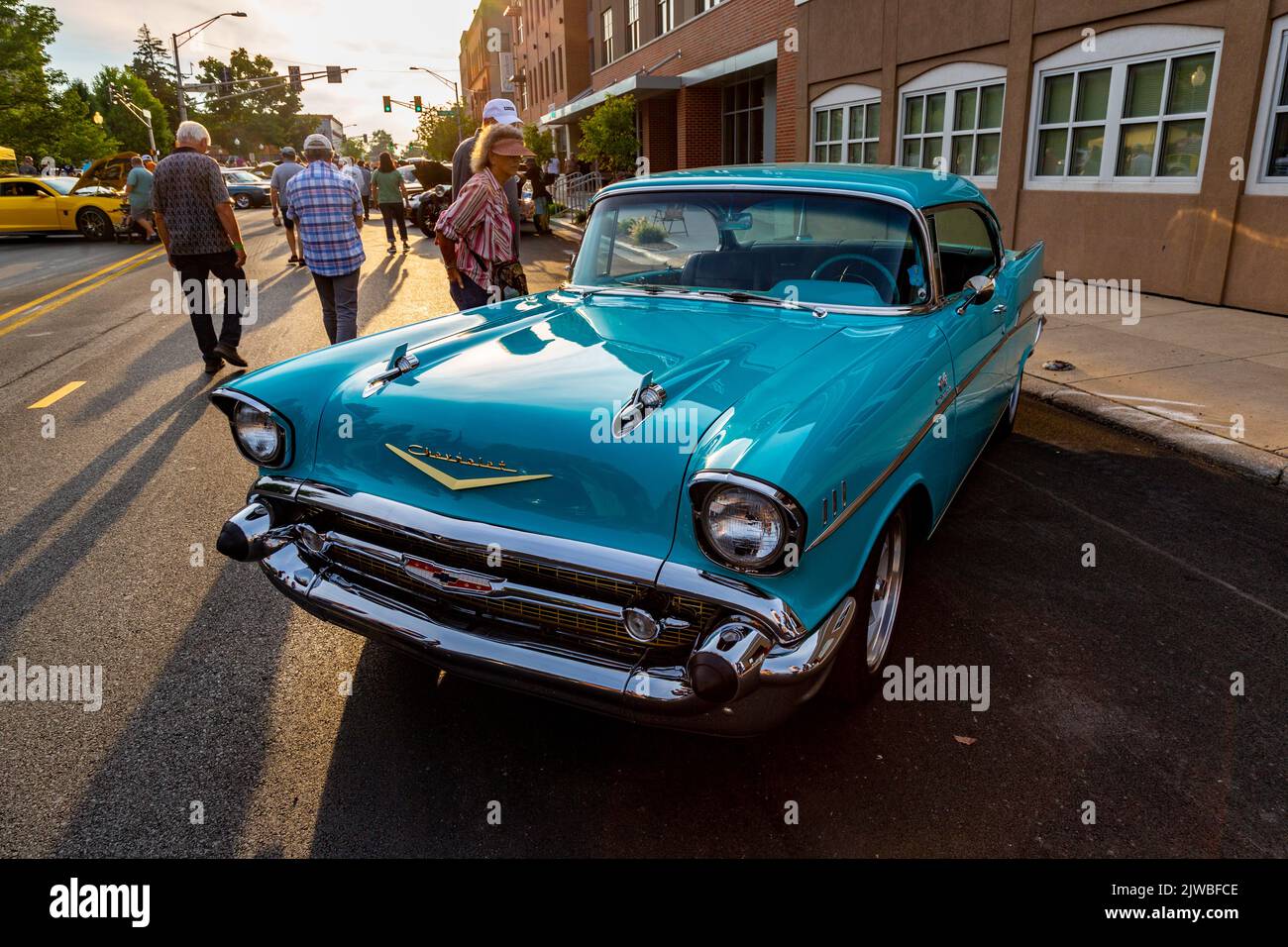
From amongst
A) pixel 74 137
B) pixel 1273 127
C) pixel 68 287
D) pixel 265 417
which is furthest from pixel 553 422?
pixel 74 137

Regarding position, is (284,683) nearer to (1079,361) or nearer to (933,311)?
(933,311)

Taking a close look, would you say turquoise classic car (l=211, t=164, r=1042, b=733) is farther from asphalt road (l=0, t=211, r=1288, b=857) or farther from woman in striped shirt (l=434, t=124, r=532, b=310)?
woman in striped shirt (l=434, t=124, r=532, b=310)

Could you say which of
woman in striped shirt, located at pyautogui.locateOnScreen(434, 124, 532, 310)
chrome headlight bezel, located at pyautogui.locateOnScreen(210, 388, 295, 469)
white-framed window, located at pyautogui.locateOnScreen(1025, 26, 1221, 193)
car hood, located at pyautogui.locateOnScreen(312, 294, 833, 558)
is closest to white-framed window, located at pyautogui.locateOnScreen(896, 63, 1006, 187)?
white-framed window, located at pyautogui.locateOnScreen(1025, 26, 1221, 193)

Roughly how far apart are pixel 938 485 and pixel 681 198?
1572mm

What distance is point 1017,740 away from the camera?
2.60 meters

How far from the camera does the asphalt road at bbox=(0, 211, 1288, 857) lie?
228 cm

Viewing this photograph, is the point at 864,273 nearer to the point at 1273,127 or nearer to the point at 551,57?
the point at 1273,127

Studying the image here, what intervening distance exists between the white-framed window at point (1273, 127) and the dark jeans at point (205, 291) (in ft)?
30.0

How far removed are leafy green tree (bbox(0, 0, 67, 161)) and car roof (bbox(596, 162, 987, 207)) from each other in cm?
4503

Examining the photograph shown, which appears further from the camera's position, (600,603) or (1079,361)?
(1079,361)

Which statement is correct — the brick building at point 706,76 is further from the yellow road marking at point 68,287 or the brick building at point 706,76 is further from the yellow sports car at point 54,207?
the yellow sports car at point 54,207

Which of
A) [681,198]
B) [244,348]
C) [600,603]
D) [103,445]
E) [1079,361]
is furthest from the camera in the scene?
[244,348]

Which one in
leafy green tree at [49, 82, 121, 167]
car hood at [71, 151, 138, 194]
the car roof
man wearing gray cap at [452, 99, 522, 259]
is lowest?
the car roof
